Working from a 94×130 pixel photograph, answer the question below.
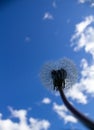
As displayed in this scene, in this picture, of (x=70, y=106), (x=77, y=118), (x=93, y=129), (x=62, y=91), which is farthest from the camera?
(x=62, y=91)

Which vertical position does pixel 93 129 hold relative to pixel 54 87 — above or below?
below

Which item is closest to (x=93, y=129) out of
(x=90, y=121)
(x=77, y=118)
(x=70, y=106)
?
(x=90, y=121)

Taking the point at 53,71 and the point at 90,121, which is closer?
the point at 90,121

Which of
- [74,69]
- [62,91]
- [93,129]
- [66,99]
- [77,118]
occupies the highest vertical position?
[74,69]

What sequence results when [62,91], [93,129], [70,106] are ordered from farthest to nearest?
1. [62,91]
2. [70,106]
3. [93,129]

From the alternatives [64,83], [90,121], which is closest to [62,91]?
[64,83]

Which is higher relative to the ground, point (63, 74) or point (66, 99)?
point (63, 74)

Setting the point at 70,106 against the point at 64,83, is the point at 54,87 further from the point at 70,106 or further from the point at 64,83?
the point at 70,106

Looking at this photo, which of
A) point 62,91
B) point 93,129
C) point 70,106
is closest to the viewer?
point 93,129

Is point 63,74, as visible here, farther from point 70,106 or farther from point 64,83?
point 70,106

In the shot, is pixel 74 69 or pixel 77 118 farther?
pixel 74 69
